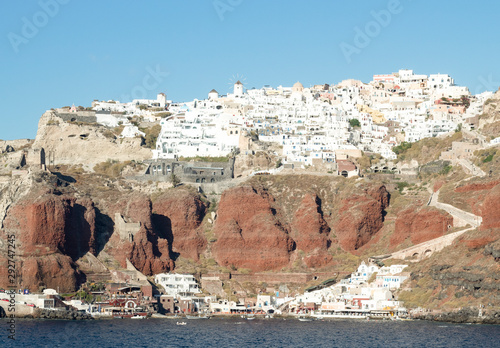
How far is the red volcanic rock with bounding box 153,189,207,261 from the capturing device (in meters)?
120

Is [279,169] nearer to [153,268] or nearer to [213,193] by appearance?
[213,193]

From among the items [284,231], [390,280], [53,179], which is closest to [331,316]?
[390,280]

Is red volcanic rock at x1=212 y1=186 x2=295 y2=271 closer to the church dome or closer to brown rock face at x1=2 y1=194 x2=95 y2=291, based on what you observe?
brown rock face at x1=2 y1=194 x2=95 y2=291

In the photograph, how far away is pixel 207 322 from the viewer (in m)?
102

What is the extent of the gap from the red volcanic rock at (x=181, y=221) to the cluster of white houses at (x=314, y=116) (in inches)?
520

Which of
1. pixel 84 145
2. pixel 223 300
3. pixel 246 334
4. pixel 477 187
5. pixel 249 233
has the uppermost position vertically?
pixel 84 145

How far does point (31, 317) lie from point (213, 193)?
30.3 meters

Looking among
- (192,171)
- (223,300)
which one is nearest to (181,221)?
(192,171)

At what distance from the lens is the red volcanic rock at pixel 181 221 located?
11956 cm

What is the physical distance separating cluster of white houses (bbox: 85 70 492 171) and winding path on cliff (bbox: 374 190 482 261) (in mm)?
19712

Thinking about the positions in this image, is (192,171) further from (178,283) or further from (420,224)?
(420,224)

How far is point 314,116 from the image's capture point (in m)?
146

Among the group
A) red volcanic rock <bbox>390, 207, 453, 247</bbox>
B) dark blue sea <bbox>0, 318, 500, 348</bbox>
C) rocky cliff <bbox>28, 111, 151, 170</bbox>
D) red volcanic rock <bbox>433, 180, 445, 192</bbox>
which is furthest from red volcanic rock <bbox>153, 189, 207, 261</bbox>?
red volcanic rock <bbox>433, 180, 445, 192</bbox>

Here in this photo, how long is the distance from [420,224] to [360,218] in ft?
23.2
